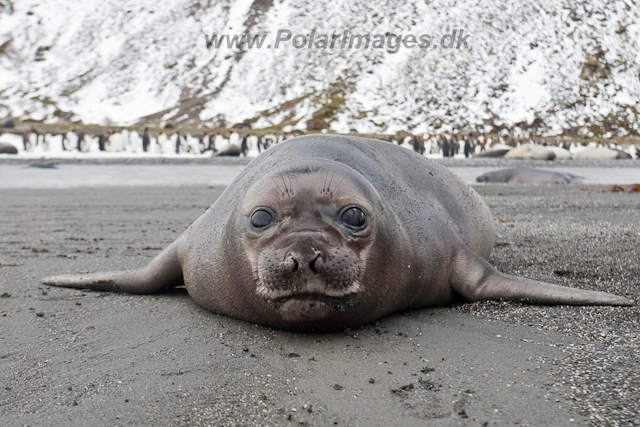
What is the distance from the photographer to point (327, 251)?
11.1ft

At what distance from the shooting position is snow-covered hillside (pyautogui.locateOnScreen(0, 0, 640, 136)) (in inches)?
2936

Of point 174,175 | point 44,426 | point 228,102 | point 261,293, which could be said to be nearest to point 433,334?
point 261,293

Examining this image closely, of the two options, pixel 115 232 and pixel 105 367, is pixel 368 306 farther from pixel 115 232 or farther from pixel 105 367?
pixel 115 232

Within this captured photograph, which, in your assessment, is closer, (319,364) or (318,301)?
(319,364)

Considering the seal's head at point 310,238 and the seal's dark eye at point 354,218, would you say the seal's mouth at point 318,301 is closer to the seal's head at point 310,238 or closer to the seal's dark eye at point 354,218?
the seal's head at point 310,238

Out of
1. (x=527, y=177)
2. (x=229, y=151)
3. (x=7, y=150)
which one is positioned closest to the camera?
(x=527, y=177)

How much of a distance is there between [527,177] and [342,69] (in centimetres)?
6577

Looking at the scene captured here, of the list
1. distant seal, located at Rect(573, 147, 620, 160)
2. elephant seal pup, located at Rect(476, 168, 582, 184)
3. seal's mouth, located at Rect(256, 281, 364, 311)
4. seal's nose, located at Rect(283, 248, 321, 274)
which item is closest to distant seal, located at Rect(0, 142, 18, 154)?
elephant seal pup, located at Rect(476, 168, 582, 184)

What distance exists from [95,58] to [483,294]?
106316 millimetres

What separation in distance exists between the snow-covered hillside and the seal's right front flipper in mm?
64152

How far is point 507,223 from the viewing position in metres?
9.11

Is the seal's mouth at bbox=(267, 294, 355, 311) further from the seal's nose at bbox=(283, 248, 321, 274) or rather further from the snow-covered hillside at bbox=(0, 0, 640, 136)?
the snow-covered hillside at bbox=(0, 0, 640, 136)

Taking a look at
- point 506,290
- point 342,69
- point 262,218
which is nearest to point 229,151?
point 506,290

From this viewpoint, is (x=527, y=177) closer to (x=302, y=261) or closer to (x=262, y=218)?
(x=262, y=218)
